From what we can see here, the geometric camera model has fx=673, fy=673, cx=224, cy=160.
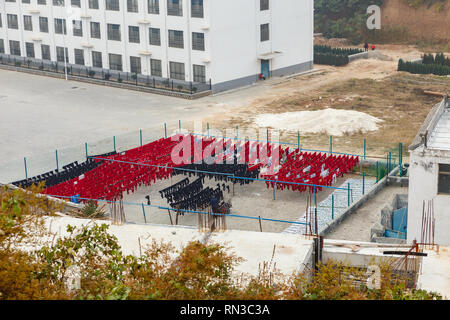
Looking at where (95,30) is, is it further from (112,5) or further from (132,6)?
(132,6)

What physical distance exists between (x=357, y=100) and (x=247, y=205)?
2181cm

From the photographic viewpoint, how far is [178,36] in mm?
51812

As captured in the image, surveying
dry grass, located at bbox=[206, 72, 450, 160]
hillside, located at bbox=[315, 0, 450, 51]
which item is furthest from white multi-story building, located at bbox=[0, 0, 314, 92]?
hillside, located at bbox=[315, 0, 450, 51]

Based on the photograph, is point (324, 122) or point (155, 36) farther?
point (155, 36)

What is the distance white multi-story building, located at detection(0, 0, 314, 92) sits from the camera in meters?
51.0

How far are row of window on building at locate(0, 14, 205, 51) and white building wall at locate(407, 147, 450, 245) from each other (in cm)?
3200

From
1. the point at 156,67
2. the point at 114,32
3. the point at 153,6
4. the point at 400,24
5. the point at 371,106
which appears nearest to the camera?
the point at 371,106

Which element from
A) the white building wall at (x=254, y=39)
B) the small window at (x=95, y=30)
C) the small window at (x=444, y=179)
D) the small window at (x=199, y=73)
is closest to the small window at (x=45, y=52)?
the small window at (x=95, y=30)

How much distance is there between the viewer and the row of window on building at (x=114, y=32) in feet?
167

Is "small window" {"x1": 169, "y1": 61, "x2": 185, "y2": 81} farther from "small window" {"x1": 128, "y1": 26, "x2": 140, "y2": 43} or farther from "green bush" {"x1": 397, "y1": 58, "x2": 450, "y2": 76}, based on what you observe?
"green bush" {"x1": 397, "y1": 58, "x2": 450, "y2": 76}

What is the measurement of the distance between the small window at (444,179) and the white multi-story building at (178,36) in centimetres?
3175

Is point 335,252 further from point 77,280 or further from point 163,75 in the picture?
point 163,75

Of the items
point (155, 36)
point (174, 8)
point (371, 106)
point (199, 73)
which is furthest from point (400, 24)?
point (155, 36)
